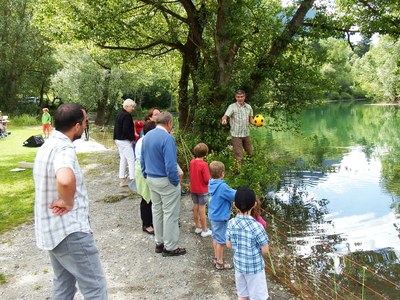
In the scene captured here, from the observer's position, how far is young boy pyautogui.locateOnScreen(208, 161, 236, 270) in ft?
15.9

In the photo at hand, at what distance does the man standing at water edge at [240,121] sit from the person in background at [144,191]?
2.76 m

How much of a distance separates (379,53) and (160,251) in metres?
53.6

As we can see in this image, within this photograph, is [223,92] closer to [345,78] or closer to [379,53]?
[379,53]

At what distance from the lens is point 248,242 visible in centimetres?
376

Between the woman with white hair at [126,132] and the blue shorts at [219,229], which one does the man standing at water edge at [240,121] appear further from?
the blue shorts at [219,229]

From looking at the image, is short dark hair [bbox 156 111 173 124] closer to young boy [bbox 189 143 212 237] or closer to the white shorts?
young boy [bbox 189 143 212 237]

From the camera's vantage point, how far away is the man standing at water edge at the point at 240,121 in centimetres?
881

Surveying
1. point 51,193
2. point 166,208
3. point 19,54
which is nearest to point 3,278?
point 166,208

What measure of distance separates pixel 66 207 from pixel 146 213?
3586 millimetres

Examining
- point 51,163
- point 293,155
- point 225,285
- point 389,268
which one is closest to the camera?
point 51,163

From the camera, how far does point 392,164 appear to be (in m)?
16.2

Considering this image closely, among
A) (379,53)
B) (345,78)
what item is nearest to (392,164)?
(379,53)

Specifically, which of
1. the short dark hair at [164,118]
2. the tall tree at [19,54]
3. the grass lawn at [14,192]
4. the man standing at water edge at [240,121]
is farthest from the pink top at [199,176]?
the tall tree at [19,54]

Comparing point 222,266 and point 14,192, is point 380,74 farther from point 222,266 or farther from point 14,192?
point 222,266
